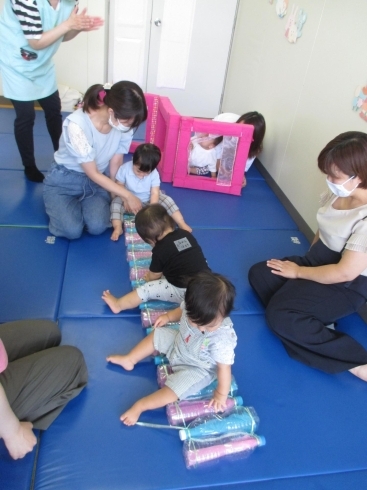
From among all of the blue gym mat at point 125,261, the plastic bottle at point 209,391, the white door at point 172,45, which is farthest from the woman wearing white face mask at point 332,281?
the white door at point 172,45

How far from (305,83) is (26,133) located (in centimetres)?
195

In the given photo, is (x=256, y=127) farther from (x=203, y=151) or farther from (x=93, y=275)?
(x=93, y=275)

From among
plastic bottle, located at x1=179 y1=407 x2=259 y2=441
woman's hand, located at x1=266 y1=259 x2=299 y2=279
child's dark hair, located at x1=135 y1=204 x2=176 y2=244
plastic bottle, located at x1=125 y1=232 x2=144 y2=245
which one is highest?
child's dark hair, located at x1=135 y1=204 x2=176 y2=244

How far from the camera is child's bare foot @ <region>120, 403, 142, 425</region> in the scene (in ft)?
4.69

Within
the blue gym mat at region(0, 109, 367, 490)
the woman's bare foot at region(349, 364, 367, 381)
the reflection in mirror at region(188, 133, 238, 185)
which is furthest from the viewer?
the reflection in mirror at region(188, 133, 238, 185)

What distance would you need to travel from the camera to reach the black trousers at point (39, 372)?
4.18ft

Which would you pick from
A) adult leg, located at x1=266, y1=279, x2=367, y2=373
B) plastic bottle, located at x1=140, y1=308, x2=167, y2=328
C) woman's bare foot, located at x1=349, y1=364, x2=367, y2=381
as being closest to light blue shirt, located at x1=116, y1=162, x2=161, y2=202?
plastic bottle, located at x1=140, y1=308, x2=167, y2=328

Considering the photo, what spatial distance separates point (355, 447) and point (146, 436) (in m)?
0.78

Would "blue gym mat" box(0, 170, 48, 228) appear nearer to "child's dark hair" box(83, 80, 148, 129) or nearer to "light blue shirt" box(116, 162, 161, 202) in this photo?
"light blue shirt" box(116, 162, 161, 202)

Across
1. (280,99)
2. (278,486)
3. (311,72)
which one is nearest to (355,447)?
(278,486)

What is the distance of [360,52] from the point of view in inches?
90.8

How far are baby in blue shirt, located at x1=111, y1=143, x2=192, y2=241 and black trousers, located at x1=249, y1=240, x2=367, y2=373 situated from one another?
32.3 inches

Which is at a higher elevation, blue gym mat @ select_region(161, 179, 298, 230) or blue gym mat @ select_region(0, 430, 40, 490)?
blue gym mat @ select_region(161, 179, 298, 230)

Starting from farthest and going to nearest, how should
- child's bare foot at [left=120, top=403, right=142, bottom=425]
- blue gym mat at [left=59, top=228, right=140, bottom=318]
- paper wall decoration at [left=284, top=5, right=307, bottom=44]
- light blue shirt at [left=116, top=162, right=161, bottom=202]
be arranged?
paper wall decoration at [left=284, top=5, right=307, bottom=44], light blue shirt at [left=116, top=162, right=161, bottom=202], blue gym mat at [left=59, top=228, right=140, bottom=318], child's bare foot at [left=120, top=403, right=142, bottom=425]
